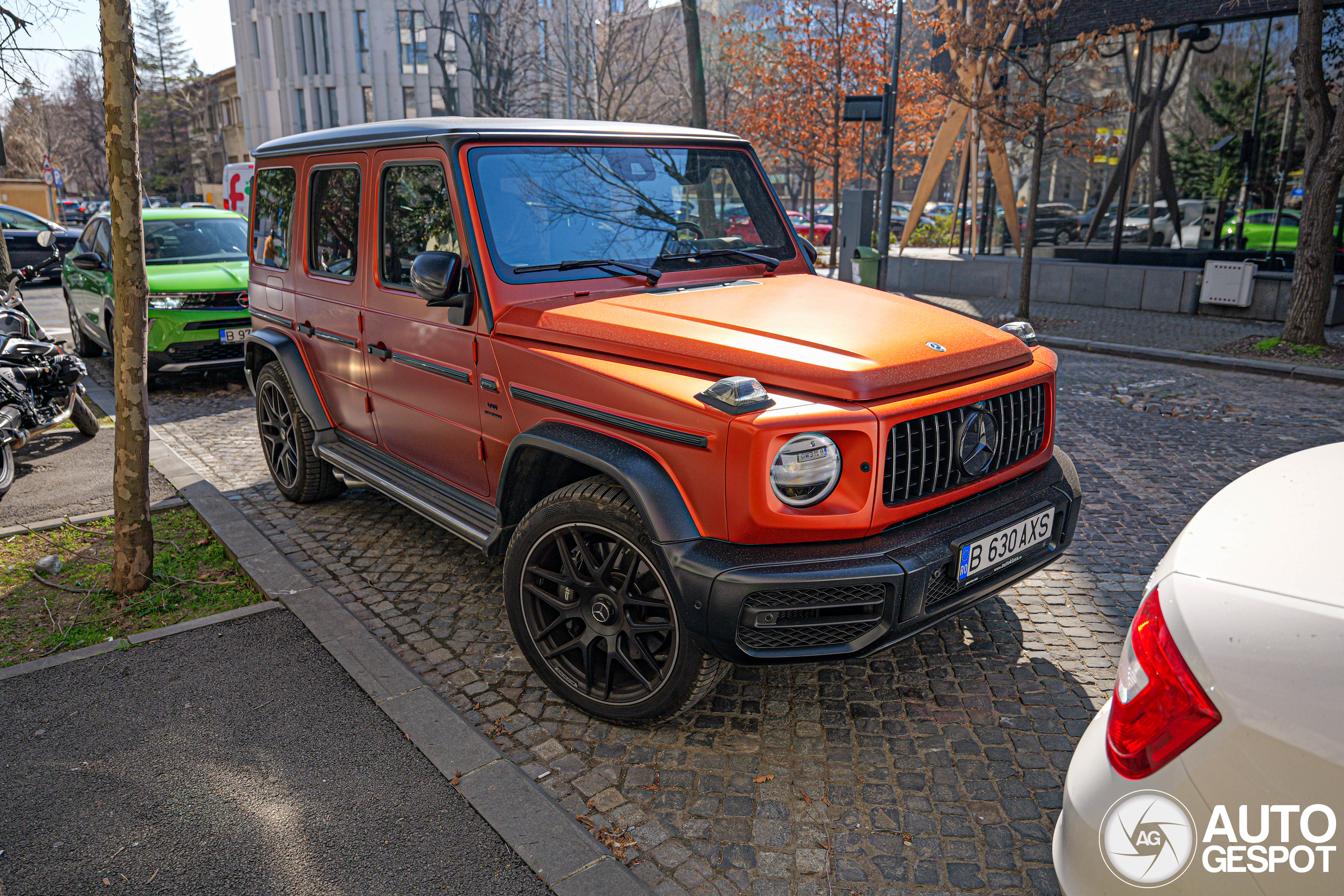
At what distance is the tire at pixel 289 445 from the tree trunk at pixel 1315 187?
11.1 m

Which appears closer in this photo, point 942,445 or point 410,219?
point 942,445

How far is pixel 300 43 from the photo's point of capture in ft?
185

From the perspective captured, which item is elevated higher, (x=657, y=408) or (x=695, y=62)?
(x=695, y=62)

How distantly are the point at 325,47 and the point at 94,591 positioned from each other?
59743 mm

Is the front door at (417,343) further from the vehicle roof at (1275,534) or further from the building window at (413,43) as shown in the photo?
the building window at (413,43)

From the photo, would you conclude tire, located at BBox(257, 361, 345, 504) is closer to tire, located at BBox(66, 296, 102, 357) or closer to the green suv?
the green suv

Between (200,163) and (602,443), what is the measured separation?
8858cm

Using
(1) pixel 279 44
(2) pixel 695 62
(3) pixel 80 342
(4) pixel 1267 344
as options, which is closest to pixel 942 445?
(4) pixel 1267 344

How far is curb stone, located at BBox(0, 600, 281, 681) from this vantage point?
384cm

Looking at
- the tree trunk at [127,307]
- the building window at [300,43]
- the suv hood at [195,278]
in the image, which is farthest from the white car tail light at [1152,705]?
the building window at [300,43]

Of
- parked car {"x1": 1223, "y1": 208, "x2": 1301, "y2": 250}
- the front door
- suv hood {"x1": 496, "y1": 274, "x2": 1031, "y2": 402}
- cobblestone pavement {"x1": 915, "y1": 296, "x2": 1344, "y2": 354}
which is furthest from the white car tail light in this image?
parked car {"x1": 1223, "y1": 208, "x2": 1301, "y2": 250}

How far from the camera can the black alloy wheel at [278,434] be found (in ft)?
18.6

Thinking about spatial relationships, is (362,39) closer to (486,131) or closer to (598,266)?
(486,131)

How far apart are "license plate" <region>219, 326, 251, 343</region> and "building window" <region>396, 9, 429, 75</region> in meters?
50.5
